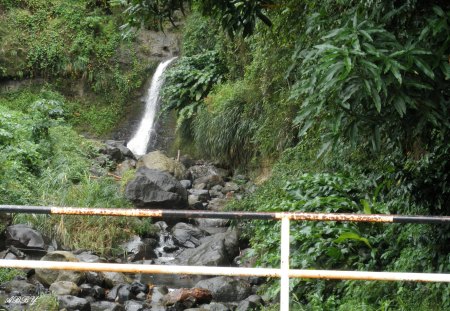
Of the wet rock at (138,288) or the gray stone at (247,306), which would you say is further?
the wet rock at (138,288)

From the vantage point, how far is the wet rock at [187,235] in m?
11.8

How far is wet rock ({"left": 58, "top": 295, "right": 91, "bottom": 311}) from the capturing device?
311 inches

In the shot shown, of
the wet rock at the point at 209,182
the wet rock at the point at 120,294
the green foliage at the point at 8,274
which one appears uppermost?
the wet rock at the point at 209,182

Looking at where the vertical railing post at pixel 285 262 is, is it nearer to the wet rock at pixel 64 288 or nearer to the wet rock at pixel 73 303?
the wet rock at pixel 73 303

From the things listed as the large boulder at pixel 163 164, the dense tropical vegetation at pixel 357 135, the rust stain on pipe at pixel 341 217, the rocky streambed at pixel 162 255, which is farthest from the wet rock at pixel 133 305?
the large boulder at pixel 163 164

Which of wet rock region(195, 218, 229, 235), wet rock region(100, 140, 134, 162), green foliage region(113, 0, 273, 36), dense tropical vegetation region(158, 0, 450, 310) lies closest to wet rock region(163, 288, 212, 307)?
dense tropical vegetation region(158, 0, 450, 310)

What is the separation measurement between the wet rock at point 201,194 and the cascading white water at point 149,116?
4454 mm

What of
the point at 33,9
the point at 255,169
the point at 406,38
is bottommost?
the point at 255,169

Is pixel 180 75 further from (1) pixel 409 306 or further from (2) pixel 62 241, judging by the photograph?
(1) pixel 409 306

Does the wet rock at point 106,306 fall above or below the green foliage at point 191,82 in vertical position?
below

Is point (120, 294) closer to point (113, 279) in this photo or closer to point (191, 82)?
point (113, 279)

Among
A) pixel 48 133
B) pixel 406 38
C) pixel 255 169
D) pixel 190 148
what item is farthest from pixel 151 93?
pixel 406 38

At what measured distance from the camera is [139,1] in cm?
502

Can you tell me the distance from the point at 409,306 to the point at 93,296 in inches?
175
